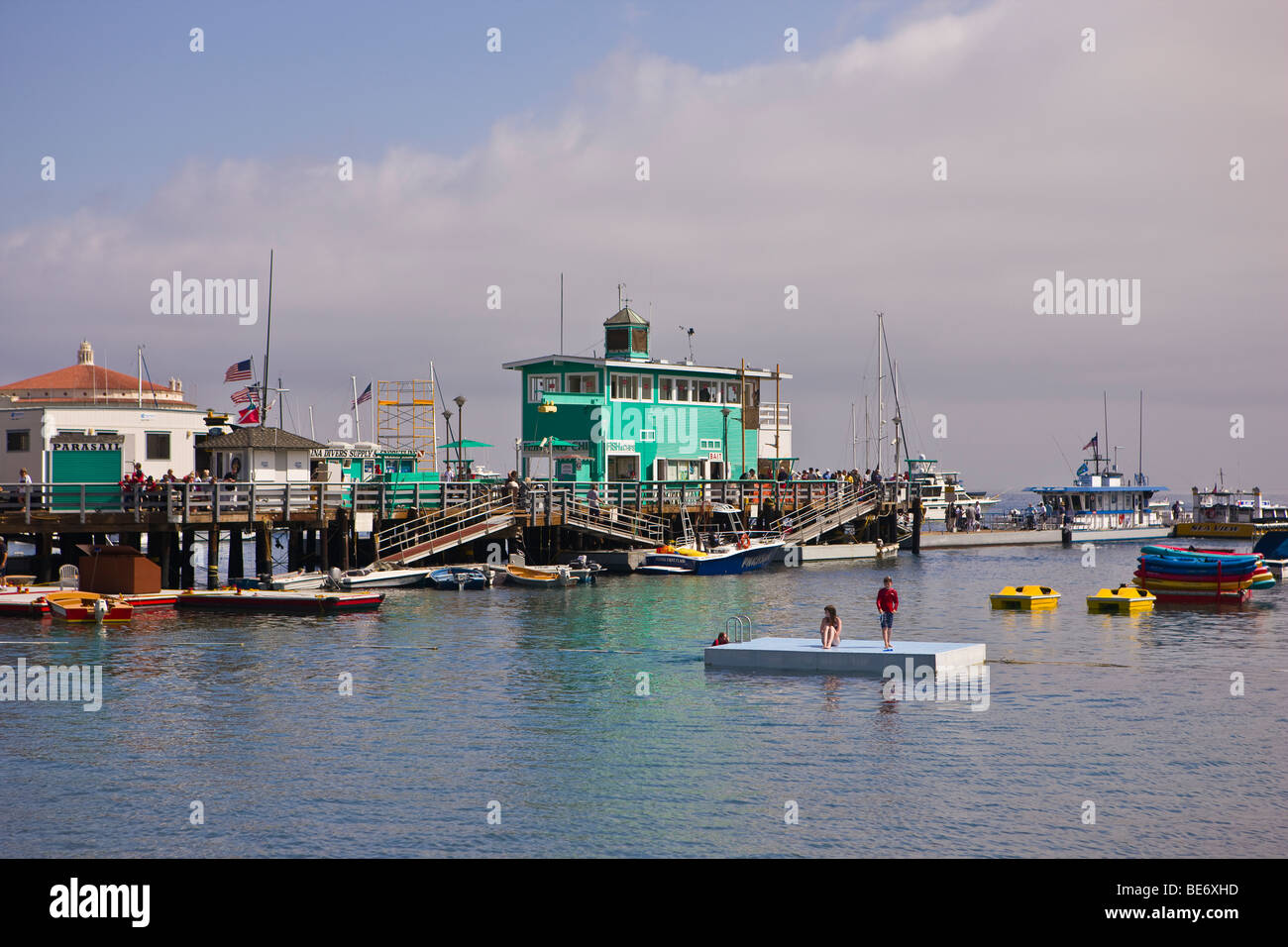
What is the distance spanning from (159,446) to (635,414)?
27.5m

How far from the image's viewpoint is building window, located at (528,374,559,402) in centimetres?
6944

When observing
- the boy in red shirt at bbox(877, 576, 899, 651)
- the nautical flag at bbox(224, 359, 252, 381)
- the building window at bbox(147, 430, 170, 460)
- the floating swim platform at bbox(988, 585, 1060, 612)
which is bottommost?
the floating swim platform at bbox(988, 585, 1060, 612)

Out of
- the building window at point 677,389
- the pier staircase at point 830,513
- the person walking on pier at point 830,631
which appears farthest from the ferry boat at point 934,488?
the person walking on pier at point 830,631

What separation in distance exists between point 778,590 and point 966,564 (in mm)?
27020

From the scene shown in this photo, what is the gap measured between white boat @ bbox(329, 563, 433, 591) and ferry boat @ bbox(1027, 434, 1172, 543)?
2715 inches

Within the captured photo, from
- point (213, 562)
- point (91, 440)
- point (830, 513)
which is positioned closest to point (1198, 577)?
point (830, 513)

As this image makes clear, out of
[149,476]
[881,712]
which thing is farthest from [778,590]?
[881,712]

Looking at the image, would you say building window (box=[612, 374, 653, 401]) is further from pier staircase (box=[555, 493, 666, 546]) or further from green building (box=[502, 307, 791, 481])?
pier staircase (box=[555, 493, 666, 546])

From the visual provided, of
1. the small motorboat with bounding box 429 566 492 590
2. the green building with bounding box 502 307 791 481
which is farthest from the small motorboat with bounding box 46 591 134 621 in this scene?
the green building with bounding box 502 307 791 481

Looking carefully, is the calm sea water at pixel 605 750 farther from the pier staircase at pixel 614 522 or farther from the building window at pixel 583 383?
the building window at pixel 583 383

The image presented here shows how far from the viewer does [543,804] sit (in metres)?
19.5

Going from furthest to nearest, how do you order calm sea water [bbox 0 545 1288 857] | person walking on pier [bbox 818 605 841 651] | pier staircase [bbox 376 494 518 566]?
pier staircase [bbox 376 494 518 566] < person walking on pier [bbox 818 605 841 651] < calm sea water [bbox 0 545 1288 857]

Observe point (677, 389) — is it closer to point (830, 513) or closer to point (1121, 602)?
point (830, 513)
